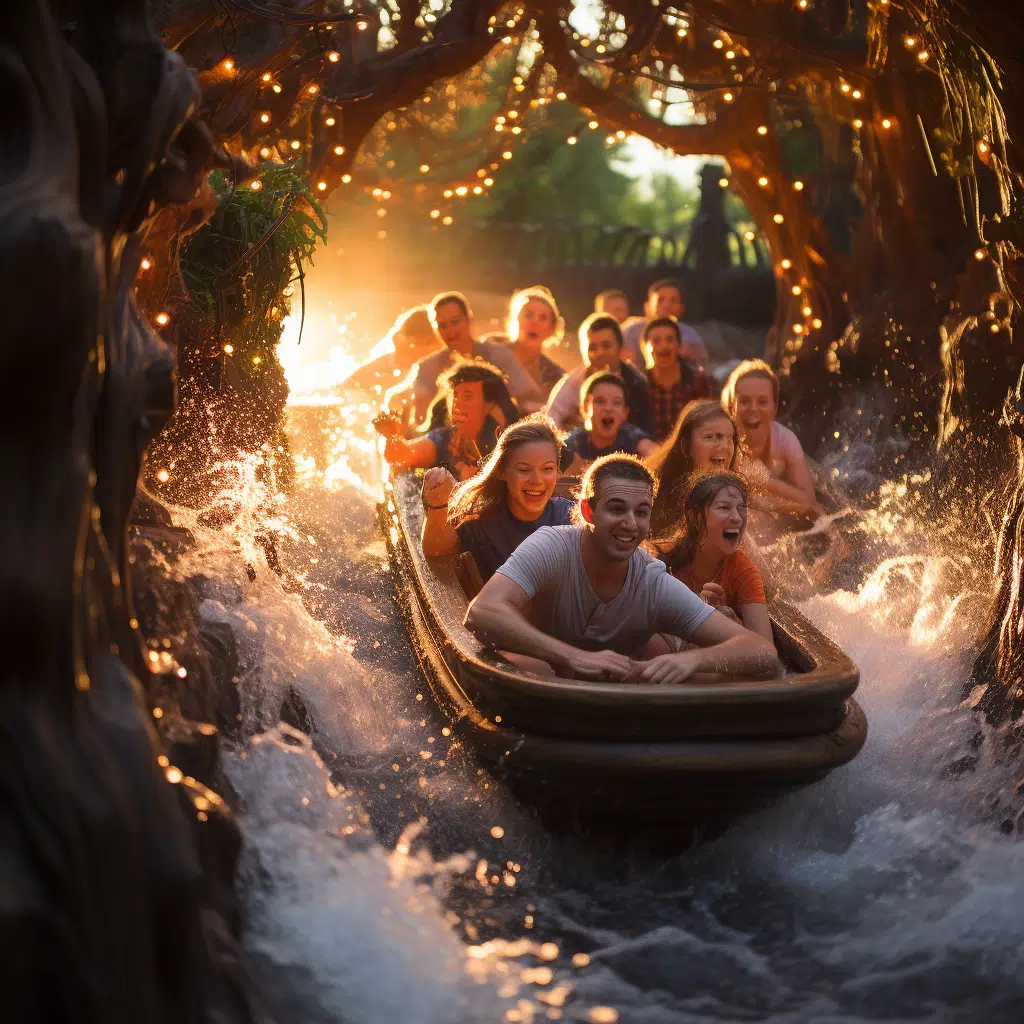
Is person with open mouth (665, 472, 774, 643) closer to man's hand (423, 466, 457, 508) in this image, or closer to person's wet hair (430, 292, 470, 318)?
man's hand (423, 466, 457, 508)

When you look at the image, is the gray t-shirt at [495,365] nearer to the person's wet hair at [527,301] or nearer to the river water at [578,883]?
the person's wet hair at [527,301]

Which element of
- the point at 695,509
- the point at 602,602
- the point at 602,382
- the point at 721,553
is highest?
the point at 602,382

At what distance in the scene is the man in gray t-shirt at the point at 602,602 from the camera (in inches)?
150

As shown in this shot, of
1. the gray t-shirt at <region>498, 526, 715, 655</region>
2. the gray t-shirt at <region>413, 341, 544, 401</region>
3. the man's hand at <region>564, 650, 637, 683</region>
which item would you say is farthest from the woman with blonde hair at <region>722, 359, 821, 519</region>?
the man's hand at <region>564, 650, 637, 683</region>

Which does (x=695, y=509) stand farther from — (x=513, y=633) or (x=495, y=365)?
(x=495, y=365)

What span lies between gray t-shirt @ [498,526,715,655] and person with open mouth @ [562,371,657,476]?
206 centimetres

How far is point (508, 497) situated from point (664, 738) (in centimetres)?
142

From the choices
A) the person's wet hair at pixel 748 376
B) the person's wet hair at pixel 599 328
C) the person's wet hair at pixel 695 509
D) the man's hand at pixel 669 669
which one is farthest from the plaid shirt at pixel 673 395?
the man's hand at pixel 669 669

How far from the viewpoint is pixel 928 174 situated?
740cm

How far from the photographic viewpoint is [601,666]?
370 centimetres

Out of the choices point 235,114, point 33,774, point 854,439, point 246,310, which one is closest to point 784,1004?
point 33,774

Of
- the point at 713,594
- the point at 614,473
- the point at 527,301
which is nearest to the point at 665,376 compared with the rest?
the point at 527,301

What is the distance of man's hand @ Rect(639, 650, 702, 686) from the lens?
3.64m

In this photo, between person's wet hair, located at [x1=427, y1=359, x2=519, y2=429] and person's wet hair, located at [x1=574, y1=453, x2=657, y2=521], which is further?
person's wet hair, located at [x1=427, y1=359, x2=519, y2=429]
